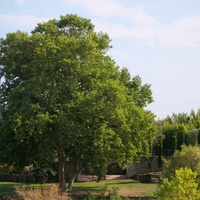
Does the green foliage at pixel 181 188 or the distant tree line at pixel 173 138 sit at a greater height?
the distant tree line at pixel 173 138

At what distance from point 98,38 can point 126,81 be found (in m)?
4.80

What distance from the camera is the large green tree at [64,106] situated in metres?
27.4

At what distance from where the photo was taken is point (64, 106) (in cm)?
2770

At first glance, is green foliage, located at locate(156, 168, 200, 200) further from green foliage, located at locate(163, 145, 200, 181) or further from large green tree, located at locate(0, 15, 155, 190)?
large green tree, located at locate(0, 15, 155, 190)

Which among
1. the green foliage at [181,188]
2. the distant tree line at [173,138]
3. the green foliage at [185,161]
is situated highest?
the distant tree line at [173,138]

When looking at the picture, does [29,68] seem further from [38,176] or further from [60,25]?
[38,176]

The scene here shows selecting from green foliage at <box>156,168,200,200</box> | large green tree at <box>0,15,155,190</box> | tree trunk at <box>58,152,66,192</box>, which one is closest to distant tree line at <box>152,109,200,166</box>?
large green tree at <box>0,15,155,190</box>

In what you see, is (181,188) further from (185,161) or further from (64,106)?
(64,106)

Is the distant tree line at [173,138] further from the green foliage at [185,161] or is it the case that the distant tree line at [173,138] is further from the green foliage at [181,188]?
the green foliage at [181,188]

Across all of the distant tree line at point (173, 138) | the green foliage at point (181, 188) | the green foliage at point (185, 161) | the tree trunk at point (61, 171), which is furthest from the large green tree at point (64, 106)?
the distant tree line at point (173, 138)

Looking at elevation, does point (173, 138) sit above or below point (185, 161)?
above

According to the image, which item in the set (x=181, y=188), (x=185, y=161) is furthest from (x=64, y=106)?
(x=181, y=188)

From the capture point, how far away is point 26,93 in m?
28.2

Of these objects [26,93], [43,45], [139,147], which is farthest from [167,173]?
[43,45]
